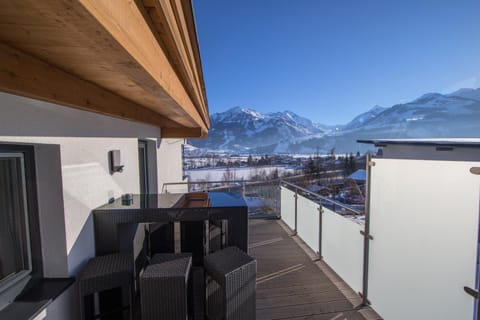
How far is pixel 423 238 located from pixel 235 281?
166 centimetres

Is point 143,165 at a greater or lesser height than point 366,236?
greater

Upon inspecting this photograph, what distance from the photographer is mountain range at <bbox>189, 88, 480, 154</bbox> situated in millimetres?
12812

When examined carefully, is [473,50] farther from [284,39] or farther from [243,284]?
[243,284]

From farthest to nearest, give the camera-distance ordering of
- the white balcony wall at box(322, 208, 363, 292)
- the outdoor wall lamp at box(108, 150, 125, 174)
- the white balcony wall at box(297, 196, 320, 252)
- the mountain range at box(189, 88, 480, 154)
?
the mountain range at box(189, 88, 480, 154) → the white balcony wall at box(297, 196, 320, 252) → the white balcony wall at box(322, 208, 363, 292) → the outdoor wall lamp at box(108, 150, 125, 174)

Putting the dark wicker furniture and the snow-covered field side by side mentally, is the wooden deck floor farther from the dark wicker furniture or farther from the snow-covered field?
the snow-covered field

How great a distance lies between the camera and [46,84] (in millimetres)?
1331

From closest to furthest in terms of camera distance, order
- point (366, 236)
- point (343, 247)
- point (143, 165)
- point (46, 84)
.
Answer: point (46, 84), point (366, 236), point (343, 247), point (143, 165)

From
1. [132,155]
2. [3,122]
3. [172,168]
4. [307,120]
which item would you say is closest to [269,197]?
[172,168]

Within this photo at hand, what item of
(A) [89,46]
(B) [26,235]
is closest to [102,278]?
(B) [26,235]

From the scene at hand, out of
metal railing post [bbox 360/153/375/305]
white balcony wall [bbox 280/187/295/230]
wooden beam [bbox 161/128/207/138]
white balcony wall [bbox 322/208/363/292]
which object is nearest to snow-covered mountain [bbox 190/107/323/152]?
wooden beam [bbox 161/128/207/138]

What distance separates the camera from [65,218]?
1.98 m

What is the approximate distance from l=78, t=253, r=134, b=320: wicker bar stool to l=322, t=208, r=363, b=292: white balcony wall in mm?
2551

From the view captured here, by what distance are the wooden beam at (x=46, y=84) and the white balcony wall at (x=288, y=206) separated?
4.04 m

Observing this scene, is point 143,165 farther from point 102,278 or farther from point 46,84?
point 46,84
